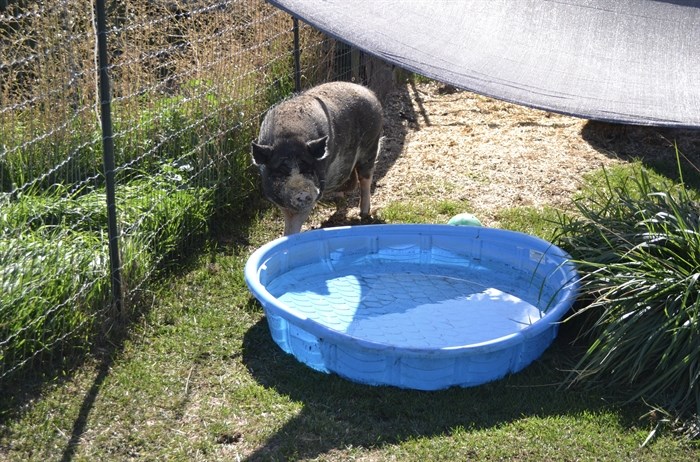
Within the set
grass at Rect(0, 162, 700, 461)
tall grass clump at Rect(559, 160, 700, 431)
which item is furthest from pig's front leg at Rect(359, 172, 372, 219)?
tall grass clump at Rect(559, 160, 700, 431)

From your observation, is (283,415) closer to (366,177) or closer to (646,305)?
(646,305)

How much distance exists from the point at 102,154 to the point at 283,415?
2.37 m

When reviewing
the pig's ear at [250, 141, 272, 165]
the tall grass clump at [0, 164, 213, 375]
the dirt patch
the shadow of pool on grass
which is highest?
the pig's ear at [250, 141, 272, 165]

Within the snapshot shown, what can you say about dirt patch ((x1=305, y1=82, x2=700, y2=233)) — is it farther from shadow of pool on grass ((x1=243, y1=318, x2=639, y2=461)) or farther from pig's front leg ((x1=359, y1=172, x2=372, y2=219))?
shadow of pool on grass ((x1=243, y1=318, x2=639, y2=461))

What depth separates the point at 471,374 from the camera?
Result: 504 centimetres

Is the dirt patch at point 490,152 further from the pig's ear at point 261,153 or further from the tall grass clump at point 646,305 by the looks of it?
the tall grass clump at point 646,305

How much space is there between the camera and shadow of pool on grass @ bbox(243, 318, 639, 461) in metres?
4.66

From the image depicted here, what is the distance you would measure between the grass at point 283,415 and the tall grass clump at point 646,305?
14cm

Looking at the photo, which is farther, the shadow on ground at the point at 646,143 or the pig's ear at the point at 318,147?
the shadow on ground at the point at 646,143

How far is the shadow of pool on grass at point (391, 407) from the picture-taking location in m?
4.66

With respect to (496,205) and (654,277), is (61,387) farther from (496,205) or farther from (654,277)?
(496,205)

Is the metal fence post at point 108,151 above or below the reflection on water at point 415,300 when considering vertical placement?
above

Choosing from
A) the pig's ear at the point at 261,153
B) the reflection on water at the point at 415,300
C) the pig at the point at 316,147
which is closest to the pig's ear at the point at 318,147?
the pig at the point at 316,147

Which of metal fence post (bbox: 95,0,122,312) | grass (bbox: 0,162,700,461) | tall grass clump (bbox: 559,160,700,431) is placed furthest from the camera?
metal fence post (bbox: 95,0,122,312)
